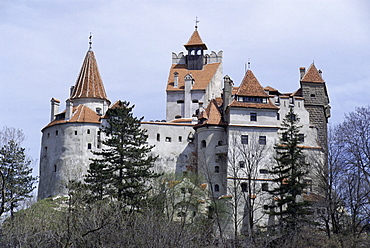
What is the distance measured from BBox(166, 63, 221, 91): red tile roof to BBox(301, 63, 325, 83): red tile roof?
13.2 m

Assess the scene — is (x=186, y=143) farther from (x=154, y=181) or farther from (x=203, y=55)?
(x=203, y=55)

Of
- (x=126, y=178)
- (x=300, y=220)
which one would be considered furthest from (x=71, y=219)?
(x=300, y=220)

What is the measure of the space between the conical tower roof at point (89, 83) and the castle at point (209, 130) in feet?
0.38

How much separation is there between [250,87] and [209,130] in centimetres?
593

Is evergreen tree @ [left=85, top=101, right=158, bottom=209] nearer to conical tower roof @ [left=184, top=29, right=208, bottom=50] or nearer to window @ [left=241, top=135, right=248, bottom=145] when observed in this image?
window @ [left=241, top=135, right=248, bottom=145]

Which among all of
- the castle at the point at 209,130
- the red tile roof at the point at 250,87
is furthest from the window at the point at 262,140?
the red tile roof at the point at 250,87

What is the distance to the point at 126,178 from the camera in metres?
58.6

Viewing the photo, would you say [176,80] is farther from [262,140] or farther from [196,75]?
[262,140]

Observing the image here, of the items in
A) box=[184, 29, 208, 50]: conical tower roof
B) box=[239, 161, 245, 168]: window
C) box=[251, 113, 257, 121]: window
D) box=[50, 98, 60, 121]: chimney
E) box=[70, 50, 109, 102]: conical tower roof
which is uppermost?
box=[184, 29, 208, 50]: conical tower roof

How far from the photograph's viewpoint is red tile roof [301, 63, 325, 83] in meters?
78.2

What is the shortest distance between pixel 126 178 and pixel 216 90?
32.5 m

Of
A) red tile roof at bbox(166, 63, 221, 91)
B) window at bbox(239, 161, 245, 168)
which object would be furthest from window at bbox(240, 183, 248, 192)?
red tile roof at bbox(166, 63, 221, 91)

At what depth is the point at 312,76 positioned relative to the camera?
78.9 m

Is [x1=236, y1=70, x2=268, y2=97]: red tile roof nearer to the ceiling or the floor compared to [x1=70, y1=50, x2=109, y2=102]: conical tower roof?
nearer to the floor
